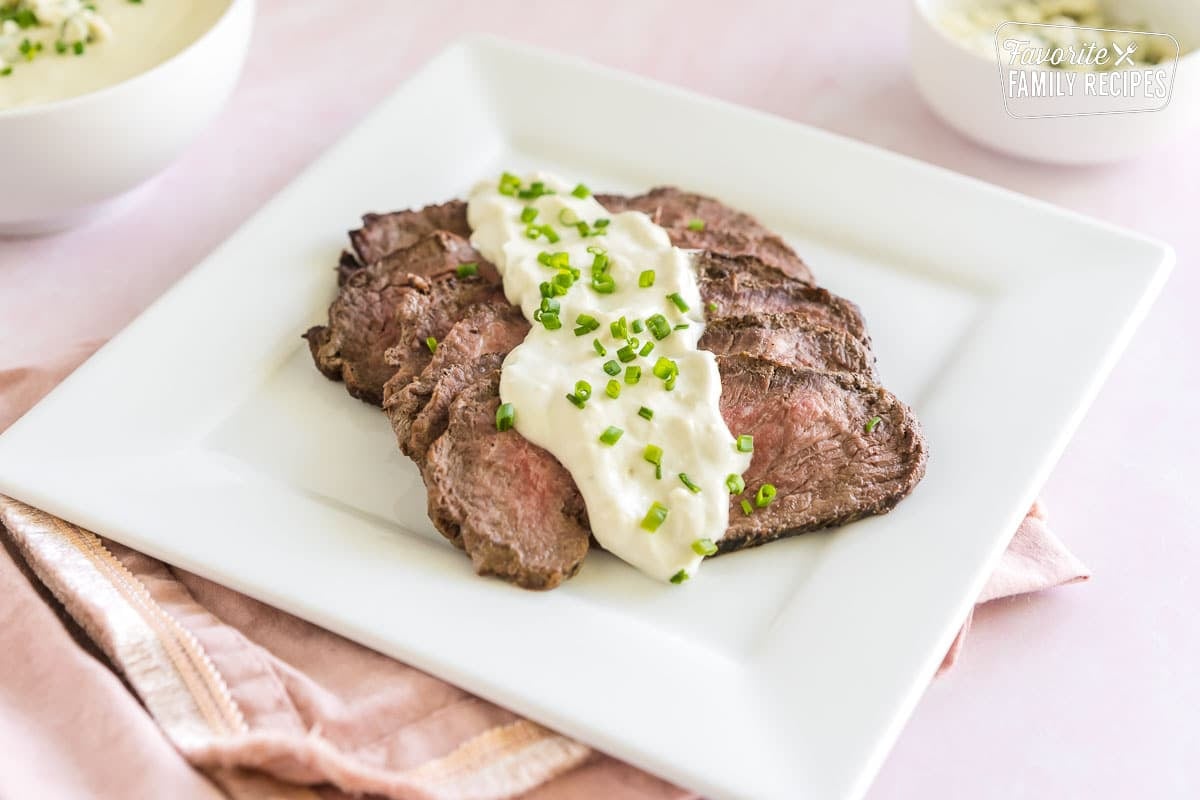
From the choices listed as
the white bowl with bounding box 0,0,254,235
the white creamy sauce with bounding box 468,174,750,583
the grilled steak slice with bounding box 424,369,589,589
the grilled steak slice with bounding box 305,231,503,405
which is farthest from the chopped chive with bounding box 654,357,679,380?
the white bowl with bounding box 0,0,254,235

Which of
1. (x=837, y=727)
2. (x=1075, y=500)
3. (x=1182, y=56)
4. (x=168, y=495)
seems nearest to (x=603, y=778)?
(x=837, y=727)

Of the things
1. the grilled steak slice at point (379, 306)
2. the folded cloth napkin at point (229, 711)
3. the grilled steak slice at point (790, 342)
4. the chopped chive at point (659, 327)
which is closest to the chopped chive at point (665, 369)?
the chopped chive at point (659, 327)

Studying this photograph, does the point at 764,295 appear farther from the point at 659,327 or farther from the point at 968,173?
the point at 968,173

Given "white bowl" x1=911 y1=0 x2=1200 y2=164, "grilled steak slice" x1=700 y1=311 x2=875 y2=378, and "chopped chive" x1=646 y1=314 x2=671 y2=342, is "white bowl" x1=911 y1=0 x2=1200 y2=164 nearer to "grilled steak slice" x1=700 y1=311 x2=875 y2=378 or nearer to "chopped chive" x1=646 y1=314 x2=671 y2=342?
"grilled steak slice" x1=700 y1=311 x2=875 y2=378

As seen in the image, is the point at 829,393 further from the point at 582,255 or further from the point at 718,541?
the point at 582,255

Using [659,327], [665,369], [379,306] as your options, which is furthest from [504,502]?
[379,306]

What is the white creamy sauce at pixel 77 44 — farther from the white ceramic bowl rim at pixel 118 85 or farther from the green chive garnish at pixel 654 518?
the green chive garnish at pixel 654 518
